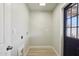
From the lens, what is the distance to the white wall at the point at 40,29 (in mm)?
4275

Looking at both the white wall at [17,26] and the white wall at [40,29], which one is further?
the white wall at [40,29]

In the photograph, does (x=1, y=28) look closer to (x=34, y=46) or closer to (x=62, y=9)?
(x=62, y=9)

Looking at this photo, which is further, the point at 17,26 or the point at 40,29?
the point at 40,29

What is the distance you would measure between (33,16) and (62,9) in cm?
152

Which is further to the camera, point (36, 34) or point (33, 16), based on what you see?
point (36, 34)

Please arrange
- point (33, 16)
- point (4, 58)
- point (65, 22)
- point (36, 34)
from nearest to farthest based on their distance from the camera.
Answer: point (4, 58) → point (65, 22) → point (33, 16) → point (36, 34)

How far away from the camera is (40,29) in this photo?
448 centimetres

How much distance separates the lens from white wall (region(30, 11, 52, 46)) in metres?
4.27

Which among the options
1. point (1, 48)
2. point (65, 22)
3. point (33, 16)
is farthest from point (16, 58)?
point (33, 16)

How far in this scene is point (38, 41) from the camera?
4.38 m

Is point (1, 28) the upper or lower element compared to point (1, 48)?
upper

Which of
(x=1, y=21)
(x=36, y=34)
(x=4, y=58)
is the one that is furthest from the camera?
(x=36, y=34)

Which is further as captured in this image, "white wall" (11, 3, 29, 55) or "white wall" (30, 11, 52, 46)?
"white wall" (30, 11, 52, 46)

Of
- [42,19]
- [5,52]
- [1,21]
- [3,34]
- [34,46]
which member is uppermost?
[42,19]
